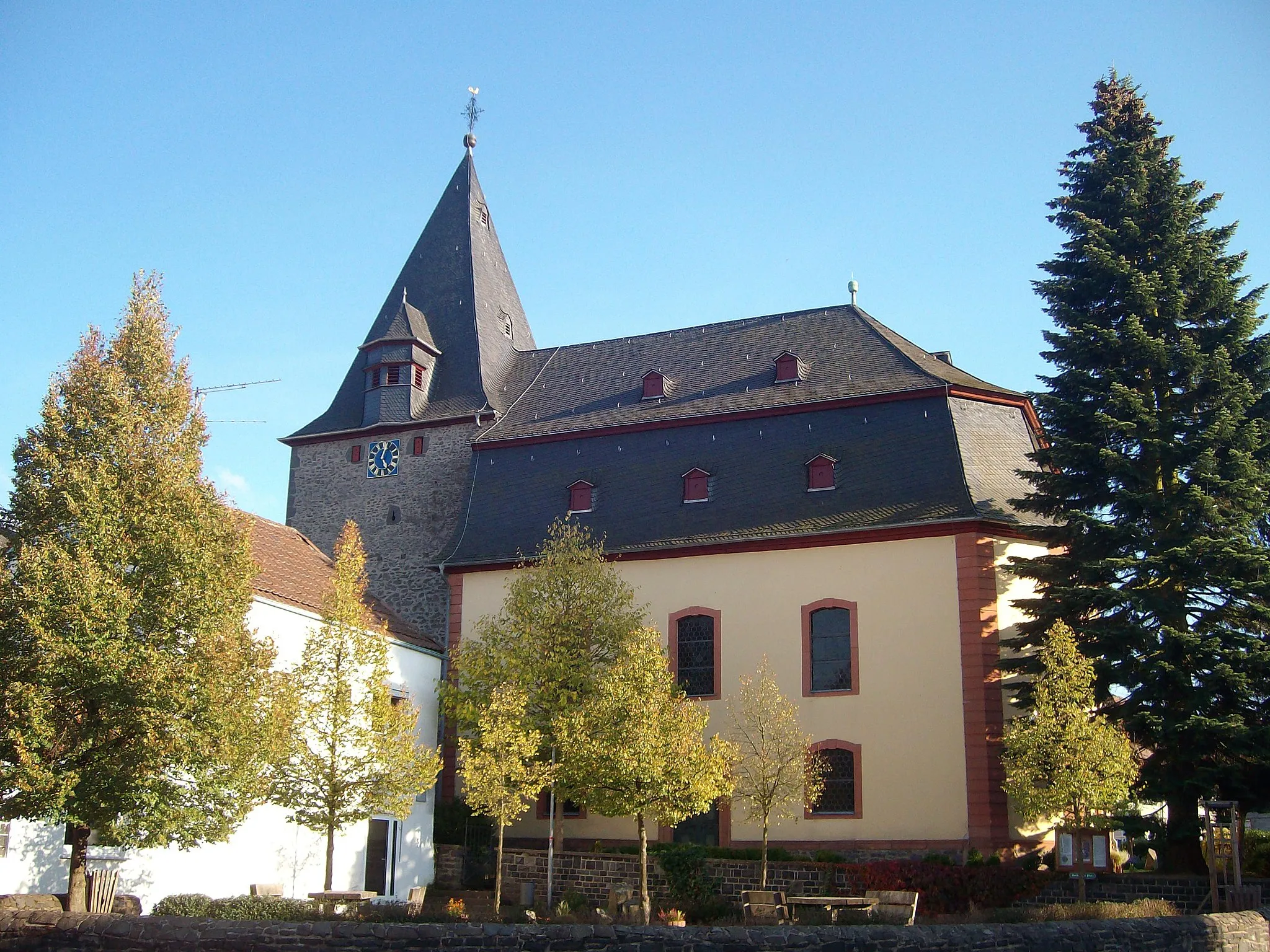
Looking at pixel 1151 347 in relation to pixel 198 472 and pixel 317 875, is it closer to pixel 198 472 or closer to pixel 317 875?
pixel 198 472

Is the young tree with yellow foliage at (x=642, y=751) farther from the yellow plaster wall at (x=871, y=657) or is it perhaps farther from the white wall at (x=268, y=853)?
the white wall at (x=268, y=853)

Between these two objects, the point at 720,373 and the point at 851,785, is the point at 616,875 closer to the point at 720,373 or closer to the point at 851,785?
the point at 851,785

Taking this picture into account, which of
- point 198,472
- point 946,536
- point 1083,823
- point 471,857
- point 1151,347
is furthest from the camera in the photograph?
point 471,857

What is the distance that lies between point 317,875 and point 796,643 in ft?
33.3

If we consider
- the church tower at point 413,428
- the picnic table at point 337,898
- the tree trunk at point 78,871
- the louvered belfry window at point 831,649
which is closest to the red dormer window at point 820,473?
the louvered belfry window at point 831,649

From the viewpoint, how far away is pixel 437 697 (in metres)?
27.5

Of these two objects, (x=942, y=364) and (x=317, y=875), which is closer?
(x=317, y=875)

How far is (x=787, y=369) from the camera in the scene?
2892 centimetres

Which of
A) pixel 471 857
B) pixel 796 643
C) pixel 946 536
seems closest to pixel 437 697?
pixel 471 857

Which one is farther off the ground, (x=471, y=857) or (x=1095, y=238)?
(x=1095, y=238)

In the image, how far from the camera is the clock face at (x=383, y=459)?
32.5m

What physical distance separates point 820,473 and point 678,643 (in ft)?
15.4

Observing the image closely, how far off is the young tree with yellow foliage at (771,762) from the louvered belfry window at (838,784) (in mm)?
220

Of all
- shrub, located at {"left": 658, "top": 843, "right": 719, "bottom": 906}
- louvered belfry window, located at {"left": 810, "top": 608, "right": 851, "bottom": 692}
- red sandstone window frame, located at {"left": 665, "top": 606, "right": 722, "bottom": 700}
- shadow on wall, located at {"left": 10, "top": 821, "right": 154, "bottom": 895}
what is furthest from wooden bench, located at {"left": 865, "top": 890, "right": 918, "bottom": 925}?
shadow on wall, located at {"left": 10, "top": 821, "right": 154, "bottom": 895}
